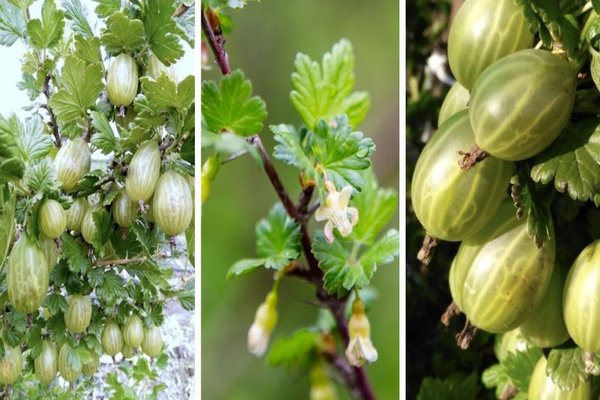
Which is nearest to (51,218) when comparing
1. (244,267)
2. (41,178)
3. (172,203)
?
(41,178)

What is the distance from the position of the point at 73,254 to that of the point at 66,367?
0.17 metres

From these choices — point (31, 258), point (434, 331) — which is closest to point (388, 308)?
point (434, 331)

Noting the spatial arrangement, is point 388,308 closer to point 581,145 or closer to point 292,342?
point 292,342

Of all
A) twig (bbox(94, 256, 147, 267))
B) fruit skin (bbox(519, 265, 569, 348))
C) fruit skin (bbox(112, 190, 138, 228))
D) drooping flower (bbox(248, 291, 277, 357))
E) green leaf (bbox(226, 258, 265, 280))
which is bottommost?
drooping flower (bbox(248, 291, 277, 357))

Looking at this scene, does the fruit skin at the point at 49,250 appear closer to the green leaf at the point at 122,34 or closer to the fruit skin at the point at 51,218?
the fruit skin at the point at 51,218

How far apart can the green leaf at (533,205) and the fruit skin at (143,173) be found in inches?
21.0

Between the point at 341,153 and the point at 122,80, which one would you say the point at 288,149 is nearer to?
the point at 341,153

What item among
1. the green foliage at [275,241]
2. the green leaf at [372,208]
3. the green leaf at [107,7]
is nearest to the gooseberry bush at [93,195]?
the green leaf at [107,7]

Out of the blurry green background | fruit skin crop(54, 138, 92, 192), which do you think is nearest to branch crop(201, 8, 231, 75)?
the blurry green background

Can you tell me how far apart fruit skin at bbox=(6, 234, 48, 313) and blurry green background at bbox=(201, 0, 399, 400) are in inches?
8.1

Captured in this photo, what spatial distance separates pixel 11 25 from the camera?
3.15 ft

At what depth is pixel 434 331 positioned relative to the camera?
3.00 ft

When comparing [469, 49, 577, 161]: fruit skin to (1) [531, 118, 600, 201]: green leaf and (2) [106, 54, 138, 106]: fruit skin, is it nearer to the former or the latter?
(1) [531, 118, 600, 201]: green leaf

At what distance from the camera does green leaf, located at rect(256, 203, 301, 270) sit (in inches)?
35.1
